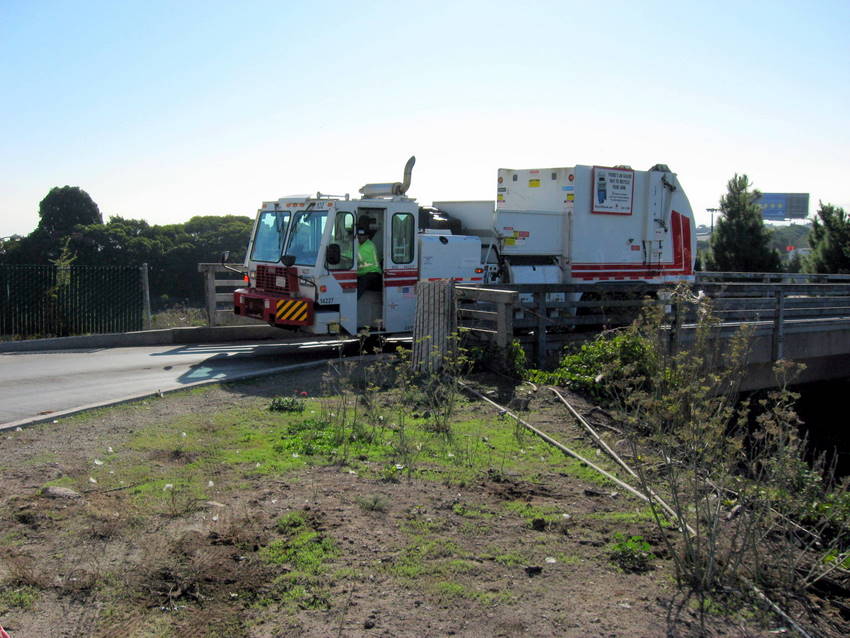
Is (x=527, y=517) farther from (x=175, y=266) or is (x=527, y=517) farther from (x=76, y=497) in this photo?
(x=175, y=266)

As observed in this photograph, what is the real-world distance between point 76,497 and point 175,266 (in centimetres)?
2523

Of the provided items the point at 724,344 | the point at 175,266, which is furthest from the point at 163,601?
the point at 175,266

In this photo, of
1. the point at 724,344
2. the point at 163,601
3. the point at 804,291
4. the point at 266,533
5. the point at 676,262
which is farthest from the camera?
the point at 676,262

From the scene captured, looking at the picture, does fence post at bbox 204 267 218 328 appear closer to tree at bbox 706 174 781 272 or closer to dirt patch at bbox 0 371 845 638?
dirt patch at bbox 0 371 845 638

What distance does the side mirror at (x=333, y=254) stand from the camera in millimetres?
12094

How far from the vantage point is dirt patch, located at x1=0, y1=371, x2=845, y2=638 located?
416cm

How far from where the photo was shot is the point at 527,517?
5.71 m

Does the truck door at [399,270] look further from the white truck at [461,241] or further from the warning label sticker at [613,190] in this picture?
the warning label sticker at [613,190]

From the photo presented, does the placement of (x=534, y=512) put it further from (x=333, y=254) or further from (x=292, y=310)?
(x=292, y=310)

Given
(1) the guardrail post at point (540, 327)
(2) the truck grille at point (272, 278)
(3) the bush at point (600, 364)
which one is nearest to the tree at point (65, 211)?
(2) the truck grille at point (272, 278)

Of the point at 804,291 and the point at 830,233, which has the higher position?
the point at 830,233

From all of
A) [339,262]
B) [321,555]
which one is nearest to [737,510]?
[321,555]

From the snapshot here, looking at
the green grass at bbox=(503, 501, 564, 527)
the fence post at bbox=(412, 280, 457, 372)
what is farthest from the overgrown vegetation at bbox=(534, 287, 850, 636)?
the fence post at bbox=(412, 280, 457, 372)

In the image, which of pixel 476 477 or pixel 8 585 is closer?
pixel 8 585
